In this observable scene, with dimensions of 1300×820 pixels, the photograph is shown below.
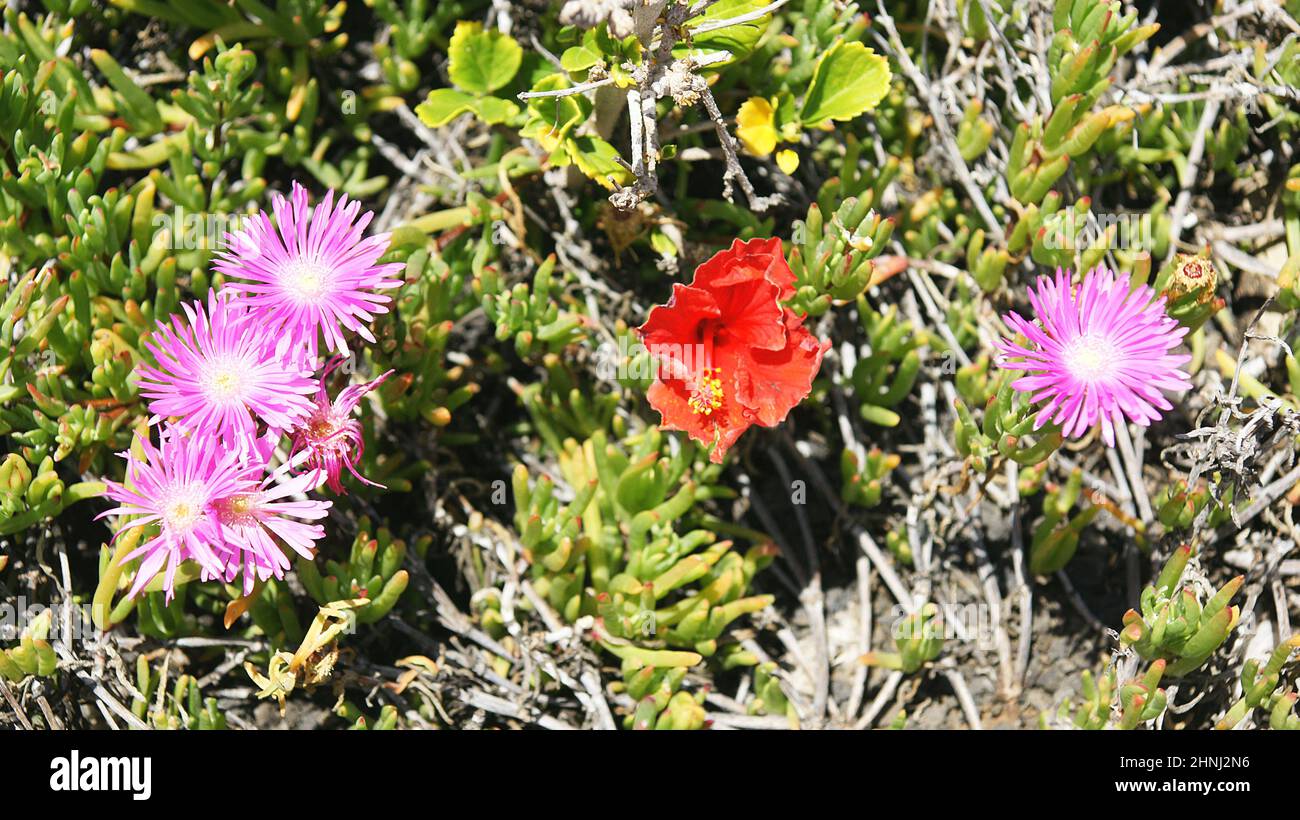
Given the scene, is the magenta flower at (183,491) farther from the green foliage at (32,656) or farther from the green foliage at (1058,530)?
the green foliage at (1058,530)

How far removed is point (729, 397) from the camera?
6.96ft

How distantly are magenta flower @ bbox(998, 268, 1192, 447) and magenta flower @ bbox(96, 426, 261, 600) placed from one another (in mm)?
1336

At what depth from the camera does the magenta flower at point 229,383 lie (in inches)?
73.8

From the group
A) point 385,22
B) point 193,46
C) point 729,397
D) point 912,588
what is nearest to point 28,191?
point 193,46

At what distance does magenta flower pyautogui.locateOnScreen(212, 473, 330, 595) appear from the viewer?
1.87 metres

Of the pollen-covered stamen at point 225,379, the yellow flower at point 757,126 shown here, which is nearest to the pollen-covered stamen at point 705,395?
the yellow flower at point 757,126

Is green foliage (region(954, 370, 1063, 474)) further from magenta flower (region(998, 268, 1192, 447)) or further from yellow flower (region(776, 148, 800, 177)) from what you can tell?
yellow flower (region(776, 148, 800, 177))

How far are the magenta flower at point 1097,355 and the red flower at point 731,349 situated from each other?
1.26 feet

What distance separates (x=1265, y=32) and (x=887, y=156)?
881mm

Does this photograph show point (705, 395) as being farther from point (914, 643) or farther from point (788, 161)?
point (914, 643)

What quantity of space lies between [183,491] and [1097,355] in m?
1.58

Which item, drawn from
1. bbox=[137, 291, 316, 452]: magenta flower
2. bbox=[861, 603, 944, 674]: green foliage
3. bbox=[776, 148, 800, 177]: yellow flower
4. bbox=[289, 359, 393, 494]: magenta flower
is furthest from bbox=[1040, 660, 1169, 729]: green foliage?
bbox=[137, 291, 316, 452]: magenta flower
